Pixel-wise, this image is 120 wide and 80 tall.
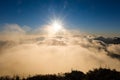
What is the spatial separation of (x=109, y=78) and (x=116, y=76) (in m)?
8.11

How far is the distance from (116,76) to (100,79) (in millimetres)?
17878

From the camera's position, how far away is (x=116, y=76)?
200 meters

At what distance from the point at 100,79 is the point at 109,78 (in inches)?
387

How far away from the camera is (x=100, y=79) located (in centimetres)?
19838

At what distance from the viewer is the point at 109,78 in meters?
199
